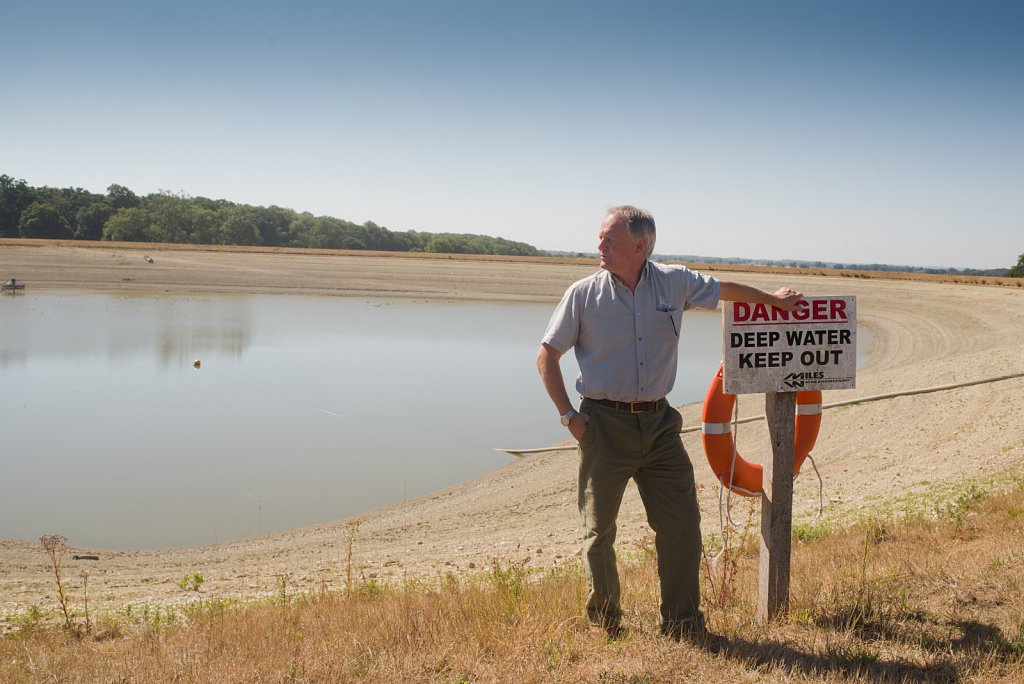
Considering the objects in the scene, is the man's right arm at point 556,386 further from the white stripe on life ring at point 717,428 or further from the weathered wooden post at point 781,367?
the white stripe on life ring at point 717,428

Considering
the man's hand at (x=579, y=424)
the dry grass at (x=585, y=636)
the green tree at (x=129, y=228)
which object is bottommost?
the dry grass at (x=585, y=636)

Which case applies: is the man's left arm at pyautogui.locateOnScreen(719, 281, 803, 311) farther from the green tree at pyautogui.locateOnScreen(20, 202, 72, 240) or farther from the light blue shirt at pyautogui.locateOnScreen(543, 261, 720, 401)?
the green tree at pyautogui.locateOnScreen(20, 202, 72, 240)

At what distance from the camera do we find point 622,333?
11.2ft

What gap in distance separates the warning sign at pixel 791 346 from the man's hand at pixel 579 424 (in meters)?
0.68

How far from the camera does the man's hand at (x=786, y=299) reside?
354cm

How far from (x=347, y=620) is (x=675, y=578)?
1.72 m

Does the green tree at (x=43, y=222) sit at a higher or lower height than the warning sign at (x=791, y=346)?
higher

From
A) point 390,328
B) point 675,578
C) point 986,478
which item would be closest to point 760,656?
point 675,578

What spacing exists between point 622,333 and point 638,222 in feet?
1.55

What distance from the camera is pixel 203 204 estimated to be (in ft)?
291

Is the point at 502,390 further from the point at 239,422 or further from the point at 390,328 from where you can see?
the point at 390,328

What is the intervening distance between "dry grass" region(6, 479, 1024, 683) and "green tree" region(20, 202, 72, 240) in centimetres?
8317

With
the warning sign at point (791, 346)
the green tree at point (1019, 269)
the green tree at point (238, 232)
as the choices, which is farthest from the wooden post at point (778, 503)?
the green tree at point (238, 232)

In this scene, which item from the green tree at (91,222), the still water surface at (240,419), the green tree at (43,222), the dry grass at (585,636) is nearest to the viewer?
the dry grass at (585,636)
